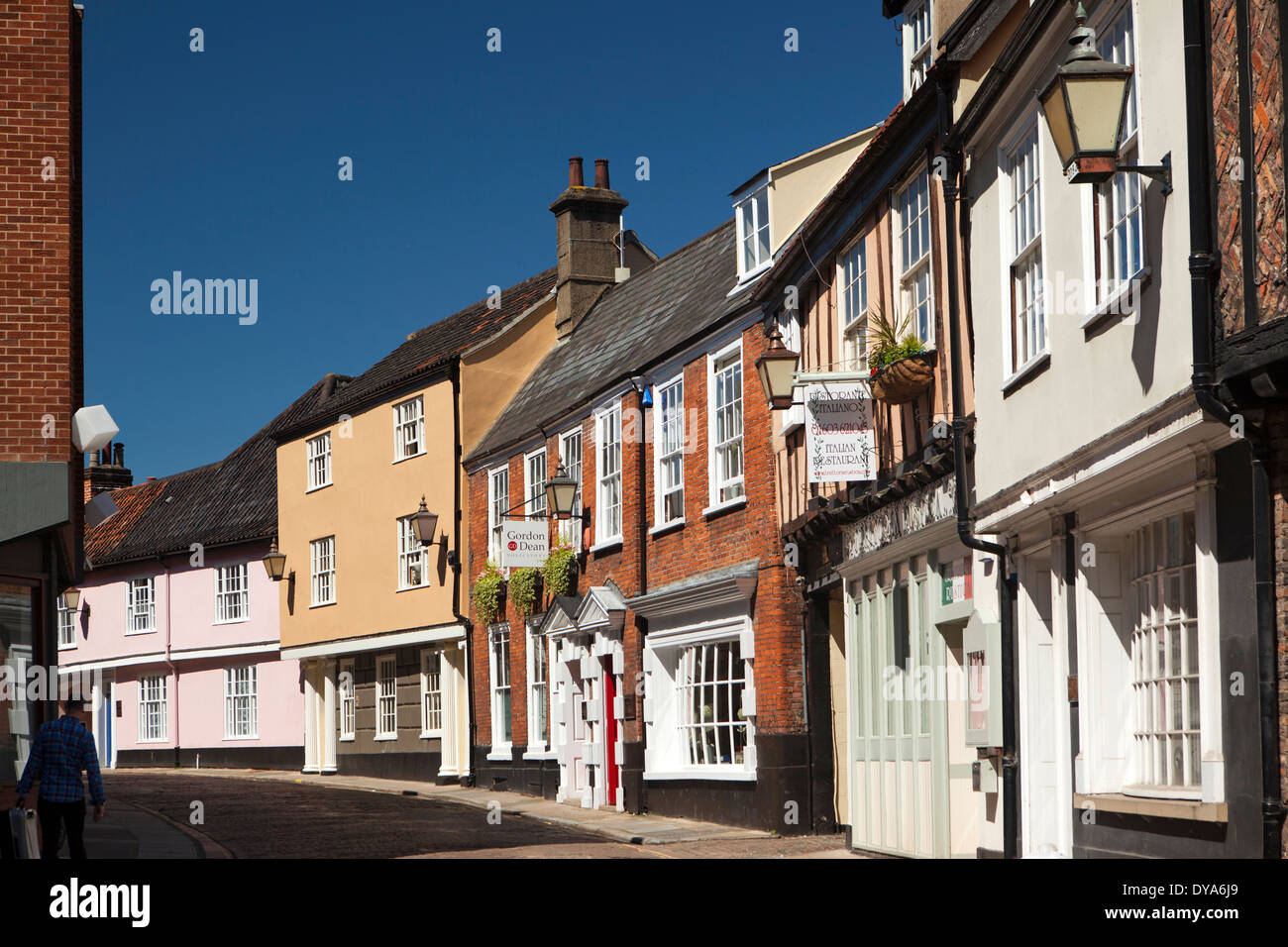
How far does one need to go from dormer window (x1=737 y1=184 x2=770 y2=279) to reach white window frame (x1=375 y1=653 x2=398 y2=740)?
14458 millimetres

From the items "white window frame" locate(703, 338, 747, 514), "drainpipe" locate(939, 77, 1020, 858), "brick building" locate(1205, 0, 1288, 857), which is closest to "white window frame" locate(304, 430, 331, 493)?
"white window frame" locate(703, 338, 747, 514)

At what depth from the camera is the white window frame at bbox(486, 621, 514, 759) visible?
90.3 feet

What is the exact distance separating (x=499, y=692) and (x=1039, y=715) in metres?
17.5

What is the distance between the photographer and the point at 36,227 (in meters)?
14.8

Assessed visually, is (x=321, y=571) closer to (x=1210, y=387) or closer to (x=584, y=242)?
(x=584, y=242)

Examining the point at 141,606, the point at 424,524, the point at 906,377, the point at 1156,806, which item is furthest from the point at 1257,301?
the point at 141,606

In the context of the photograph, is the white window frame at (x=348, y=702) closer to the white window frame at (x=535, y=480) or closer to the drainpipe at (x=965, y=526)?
the white window frame at (x=535, y=480)

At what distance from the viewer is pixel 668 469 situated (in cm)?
2188

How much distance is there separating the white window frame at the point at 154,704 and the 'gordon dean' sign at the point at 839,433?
102 feet

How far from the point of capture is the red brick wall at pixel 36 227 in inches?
573

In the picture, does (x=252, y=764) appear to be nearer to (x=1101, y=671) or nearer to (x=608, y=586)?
(x=608, y=586)

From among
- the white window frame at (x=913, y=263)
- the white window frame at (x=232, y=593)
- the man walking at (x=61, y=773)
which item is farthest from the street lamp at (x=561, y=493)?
the white window frame at (x=232, y=593)
